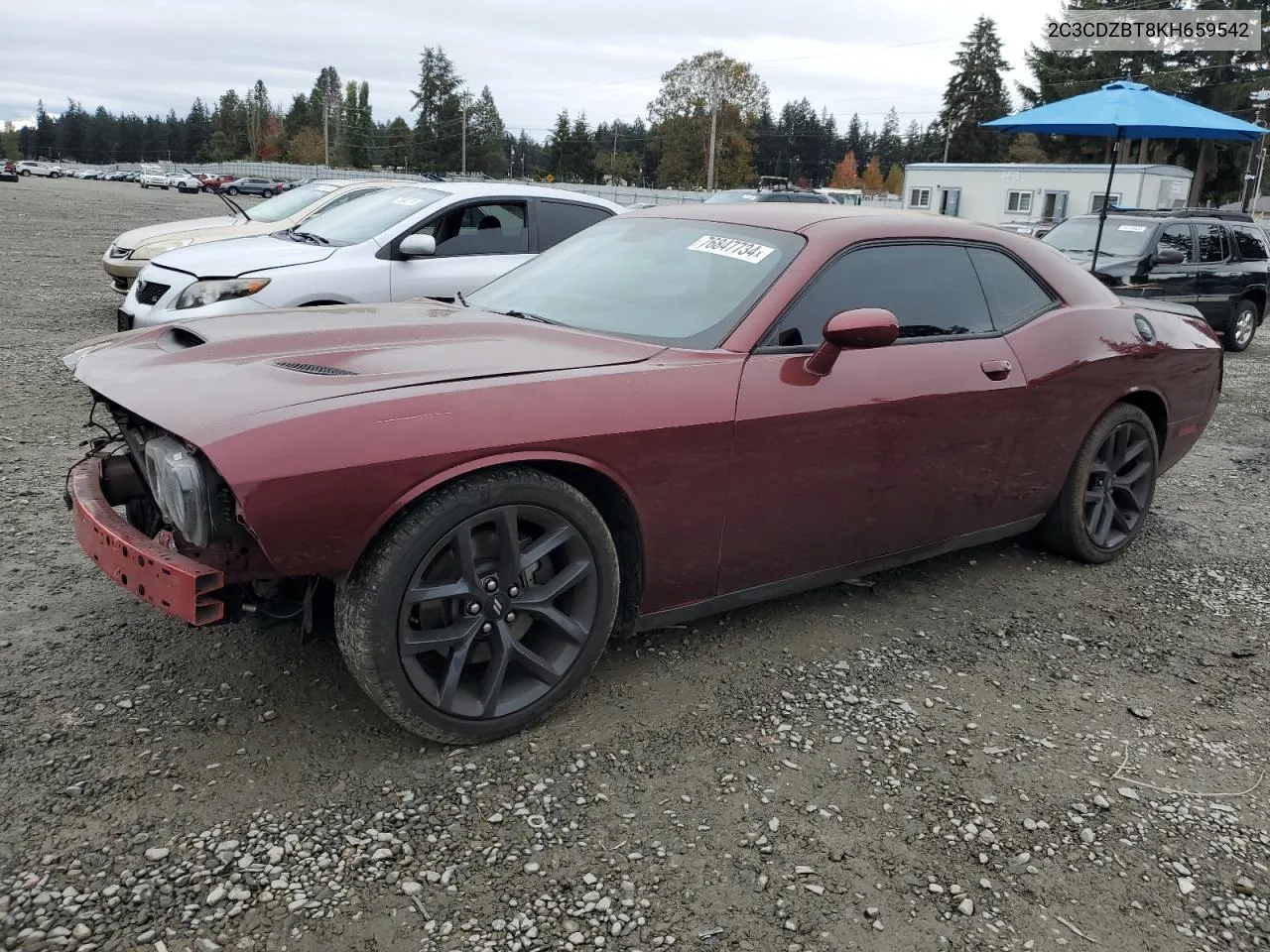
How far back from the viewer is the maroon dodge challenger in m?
2.39

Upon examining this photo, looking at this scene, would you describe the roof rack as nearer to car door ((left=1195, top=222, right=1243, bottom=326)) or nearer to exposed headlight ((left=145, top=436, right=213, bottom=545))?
car door ((left=1195, top=222, right=1243, bottom=326))

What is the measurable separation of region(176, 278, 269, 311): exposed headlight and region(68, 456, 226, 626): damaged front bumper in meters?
3.74

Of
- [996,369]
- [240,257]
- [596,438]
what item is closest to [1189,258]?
[996,369]

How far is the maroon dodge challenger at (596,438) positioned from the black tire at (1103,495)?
2 centimetres

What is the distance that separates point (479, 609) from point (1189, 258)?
11.1m

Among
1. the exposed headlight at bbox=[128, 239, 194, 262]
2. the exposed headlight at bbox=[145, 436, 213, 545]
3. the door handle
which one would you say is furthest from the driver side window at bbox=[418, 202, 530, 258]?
the exposed headlight at bbox=[145, 436, 213, 545]

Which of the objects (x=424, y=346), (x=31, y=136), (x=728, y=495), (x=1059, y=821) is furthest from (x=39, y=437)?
(x=31, y=136)

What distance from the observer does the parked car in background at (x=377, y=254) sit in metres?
6.32

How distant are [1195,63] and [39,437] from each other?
60.8 meters

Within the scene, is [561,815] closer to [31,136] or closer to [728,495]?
[728,495]

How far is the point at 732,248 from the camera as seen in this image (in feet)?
11.2

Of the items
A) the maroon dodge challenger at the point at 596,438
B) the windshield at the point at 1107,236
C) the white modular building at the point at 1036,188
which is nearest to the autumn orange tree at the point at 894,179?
the white modular building at the point at 1036,188

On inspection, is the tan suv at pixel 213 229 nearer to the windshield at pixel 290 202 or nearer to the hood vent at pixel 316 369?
the windshield at pixel 290 202

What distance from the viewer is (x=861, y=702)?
3.08 m
